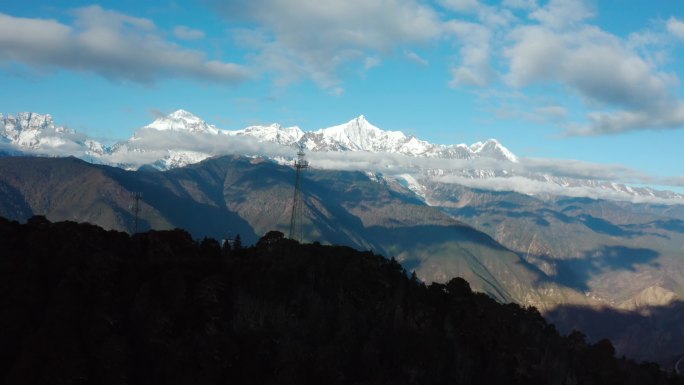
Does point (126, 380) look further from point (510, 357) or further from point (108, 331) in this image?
point (510, 357)

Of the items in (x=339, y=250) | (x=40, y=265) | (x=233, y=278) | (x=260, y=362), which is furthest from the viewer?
(x=339, y=250)

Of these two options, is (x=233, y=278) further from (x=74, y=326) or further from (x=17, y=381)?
(x=17, y=381)

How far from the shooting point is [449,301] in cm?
12062

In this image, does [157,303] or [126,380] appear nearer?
[126,380]

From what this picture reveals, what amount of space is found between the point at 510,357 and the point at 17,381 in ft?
269

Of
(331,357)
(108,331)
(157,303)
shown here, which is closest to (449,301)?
(331,357)

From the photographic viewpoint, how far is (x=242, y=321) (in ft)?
289

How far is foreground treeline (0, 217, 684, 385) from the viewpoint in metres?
70.4

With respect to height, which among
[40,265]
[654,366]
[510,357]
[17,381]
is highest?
[40,265]

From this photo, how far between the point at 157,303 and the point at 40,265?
1779 cm

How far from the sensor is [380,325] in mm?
101188

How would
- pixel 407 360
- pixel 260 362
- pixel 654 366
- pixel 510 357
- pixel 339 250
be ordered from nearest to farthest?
pixel 260 362
pixel 407 360
pixel 510 357
pixel 339 250
pixel 654 366

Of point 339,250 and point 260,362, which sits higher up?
point 339,250

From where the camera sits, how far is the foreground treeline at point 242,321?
70438 mm
